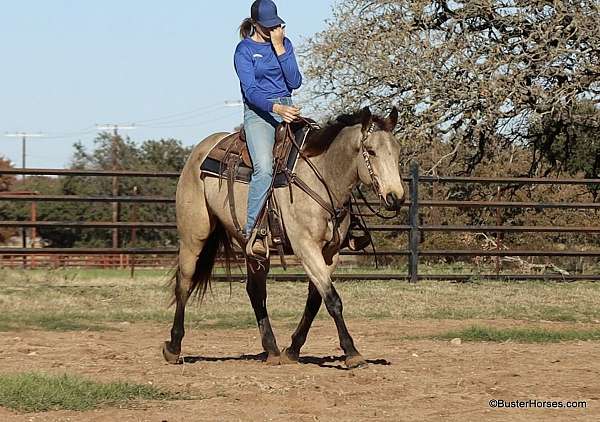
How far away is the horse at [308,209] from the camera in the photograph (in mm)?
7742

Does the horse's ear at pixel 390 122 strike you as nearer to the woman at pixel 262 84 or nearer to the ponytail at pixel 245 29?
the woman at pixel 262 84

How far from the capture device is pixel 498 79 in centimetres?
1920

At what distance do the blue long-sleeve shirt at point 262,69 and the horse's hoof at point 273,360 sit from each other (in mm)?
2095

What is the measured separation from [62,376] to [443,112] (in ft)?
44.7

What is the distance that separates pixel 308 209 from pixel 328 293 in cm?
71

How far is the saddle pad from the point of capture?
8219 mm

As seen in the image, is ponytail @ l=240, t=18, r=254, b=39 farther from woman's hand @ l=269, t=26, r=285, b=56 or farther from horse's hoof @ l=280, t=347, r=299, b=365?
horse's hoof @ l=280, t=347, r=299, b=365

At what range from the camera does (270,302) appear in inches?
538

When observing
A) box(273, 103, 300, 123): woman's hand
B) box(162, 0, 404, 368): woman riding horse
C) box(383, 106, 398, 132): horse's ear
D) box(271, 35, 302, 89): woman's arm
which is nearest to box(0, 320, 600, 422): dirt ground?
box(162, 0, 404, 368): woman riding horse

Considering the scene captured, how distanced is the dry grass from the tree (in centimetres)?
455

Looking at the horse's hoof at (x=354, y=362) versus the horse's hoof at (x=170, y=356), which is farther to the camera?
the horse's hoof at (x=170, y=356)

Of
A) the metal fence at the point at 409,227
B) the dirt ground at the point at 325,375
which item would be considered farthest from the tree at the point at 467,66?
the dirt ground at the point at 325,375

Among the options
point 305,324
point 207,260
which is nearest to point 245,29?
point 207,260

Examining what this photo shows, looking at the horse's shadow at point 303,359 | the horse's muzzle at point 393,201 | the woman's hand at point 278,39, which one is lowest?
the horse's shadow at point 303,359
